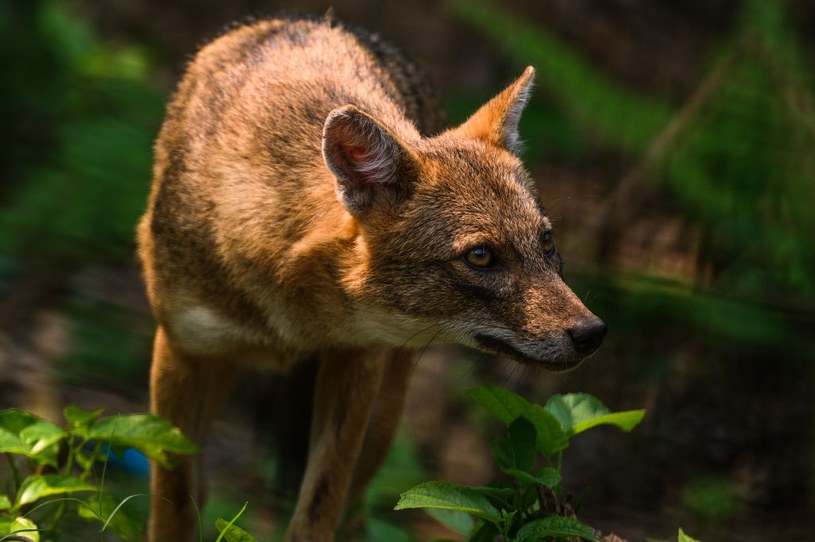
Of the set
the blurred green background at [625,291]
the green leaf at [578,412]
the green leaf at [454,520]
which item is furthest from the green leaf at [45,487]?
the blurred green background at [625,291]

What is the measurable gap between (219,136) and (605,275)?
3.85 m

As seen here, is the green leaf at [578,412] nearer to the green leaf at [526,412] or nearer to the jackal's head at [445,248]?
the green leaf at [526,412]

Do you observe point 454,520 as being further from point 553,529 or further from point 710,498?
point 710,498

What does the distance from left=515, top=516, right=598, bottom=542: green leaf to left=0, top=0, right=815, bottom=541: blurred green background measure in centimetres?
339

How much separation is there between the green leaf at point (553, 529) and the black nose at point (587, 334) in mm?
845

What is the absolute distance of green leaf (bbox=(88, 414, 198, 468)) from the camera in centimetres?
481

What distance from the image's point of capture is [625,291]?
8.66m

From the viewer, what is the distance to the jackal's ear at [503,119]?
18.9ft

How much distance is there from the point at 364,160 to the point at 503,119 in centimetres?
93

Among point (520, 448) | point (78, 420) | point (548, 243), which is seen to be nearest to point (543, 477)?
point (520, 448)

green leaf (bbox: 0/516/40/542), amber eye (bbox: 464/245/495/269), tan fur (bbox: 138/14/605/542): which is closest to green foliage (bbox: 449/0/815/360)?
tan fur (bbox: 138/14/605/542)

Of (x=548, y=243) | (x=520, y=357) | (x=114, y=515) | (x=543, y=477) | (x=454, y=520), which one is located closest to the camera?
(x=543, y=477)

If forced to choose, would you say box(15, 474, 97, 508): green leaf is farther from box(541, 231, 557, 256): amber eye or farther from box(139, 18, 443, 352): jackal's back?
box(541, 231, 557, 256): amber eye

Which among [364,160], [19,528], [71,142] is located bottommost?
[19,528]
